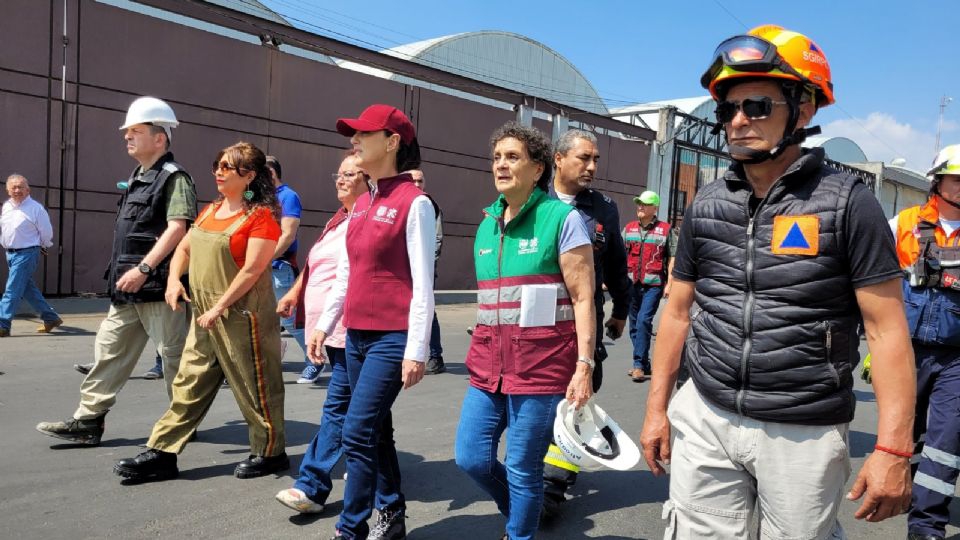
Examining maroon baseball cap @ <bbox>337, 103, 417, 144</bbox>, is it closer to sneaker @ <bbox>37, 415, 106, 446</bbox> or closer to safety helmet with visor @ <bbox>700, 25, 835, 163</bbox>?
safety helmet with visor @ <bbox>700, 25, 835, 163</bbox>

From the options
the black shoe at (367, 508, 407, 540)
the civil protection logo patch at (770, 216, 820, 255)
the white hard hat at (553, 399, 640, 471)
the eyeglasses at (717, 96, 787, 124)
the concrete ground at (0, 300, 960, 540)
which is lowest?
the concrete ground at (0, 300, 960, 540)

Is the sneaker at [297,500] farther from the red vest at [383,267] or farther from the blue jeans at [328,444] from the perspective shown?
the red vest at [383,267]

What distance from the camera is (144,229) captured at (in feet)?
15.0

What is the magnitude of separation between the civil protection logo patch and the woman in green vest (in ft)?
3.41

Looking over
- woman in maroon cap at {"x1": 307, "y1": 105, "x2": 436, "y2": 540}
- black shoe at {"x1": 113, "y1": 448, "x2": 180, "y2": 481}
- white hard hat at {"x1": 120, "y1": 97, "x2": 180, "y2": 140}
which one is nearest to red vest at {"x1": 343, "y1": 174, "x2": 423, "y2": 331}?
woman in maroon cap at {"x1": 307, "y1": 105, "x2": 436, "y2": 540}

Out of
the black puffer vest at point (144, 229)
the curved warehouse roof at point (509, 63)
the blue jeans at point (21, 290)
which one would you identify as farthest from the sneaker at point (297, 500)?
the curved warehouse roof at point (509, 63)

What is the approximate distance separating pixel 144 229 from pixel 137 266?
266 millimetres

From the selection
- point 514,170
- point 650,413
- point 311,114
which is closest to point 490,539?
point 650,413

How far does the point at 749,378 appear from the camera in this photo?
7.28 ft

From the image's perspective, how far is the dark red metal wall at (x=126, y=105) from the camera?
10570 mm

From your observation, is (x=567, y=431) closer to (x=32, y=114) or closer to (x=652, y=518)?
(x=652, y=518)

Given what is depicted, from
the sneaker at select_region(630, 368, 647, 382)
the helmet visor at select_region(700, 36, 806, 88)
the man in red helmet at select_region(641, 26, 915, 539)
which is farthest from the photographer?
the sneaker at select_region(630, 368, 647, 382)

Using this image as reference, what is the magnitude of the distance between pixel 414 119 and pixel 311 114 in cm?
280

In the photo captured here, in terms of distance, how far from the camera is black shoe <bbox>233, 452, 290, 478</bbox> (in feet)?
14.0
